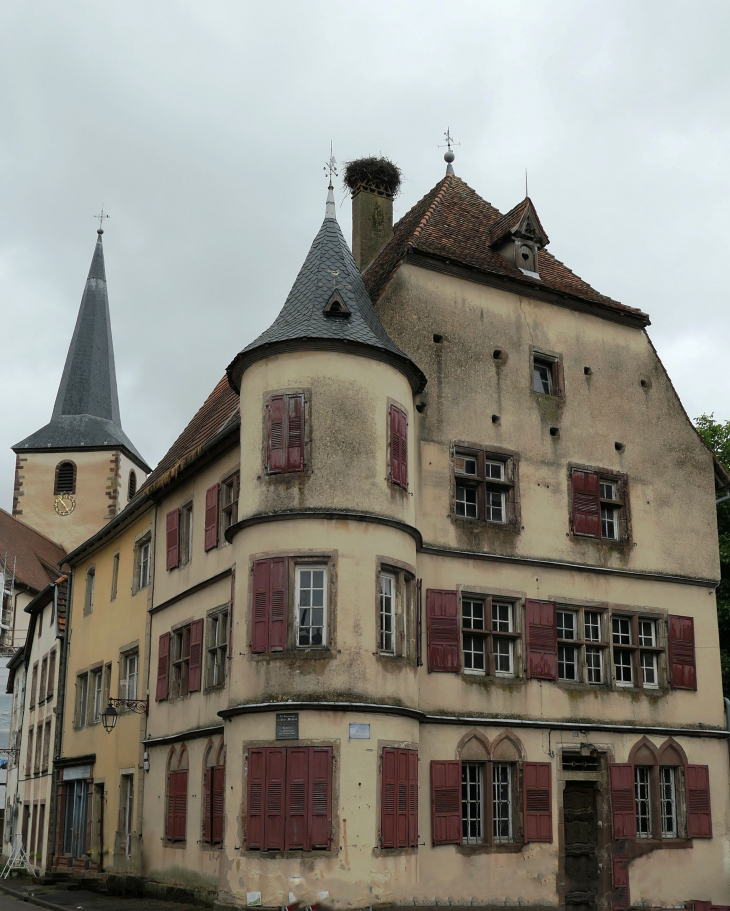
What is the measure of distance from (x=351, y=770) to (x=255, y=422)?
6.14 metres

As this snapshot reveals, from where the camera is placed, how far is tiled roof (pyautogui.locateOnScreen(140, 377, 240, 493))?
25.5m

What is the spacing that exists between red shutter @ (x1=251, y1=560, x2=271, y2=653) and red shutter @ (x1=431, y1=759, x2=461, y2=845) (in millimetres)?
4057

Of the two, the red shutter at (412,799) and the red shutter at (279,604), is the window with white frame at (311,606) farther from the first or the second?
the red shutter at (412,799)

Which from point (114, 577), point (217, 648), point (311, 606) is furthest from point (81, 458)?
point (311, 606)

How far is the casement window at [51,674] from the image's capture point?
115 feet

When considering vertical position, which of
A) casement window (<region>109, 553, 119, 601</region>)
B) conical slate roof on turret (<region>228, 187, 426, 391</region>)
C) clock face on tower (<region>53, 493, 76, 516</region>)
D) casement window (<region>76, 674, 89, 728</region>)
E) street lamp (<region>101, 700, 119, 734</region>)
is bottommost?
street lamp (<region>101, 700, 119, 734</region>)

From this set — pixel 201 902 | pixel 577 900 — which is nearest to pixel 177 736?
pixel 201 902

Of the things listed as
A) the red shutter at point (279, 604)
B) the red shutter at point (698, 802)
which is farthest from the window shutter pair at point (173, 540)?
the red shutter at point (698, 802)

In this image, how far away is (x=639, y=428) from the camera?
25672 mm

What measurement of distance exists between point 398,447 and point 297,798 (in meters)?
6.18

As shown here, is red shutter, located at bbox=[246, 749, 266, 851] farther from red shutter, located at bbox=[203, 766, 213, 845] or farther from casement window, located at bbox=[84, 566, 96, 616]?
casement window, located at bbox=[84, 566, 96, 616]

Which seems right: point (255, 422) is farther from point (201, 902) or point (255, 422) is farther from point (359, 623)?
point (201, 902)

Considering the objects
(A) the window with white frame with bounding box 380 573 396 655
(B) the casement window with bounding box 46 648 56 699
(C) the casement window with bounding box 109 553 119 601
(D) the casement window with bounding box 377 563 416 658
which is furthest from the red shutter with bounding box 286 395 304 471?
(B) the casement window with bounding box 46 648 56 699

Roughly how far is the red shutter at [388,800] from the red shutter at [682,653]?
776 cm
